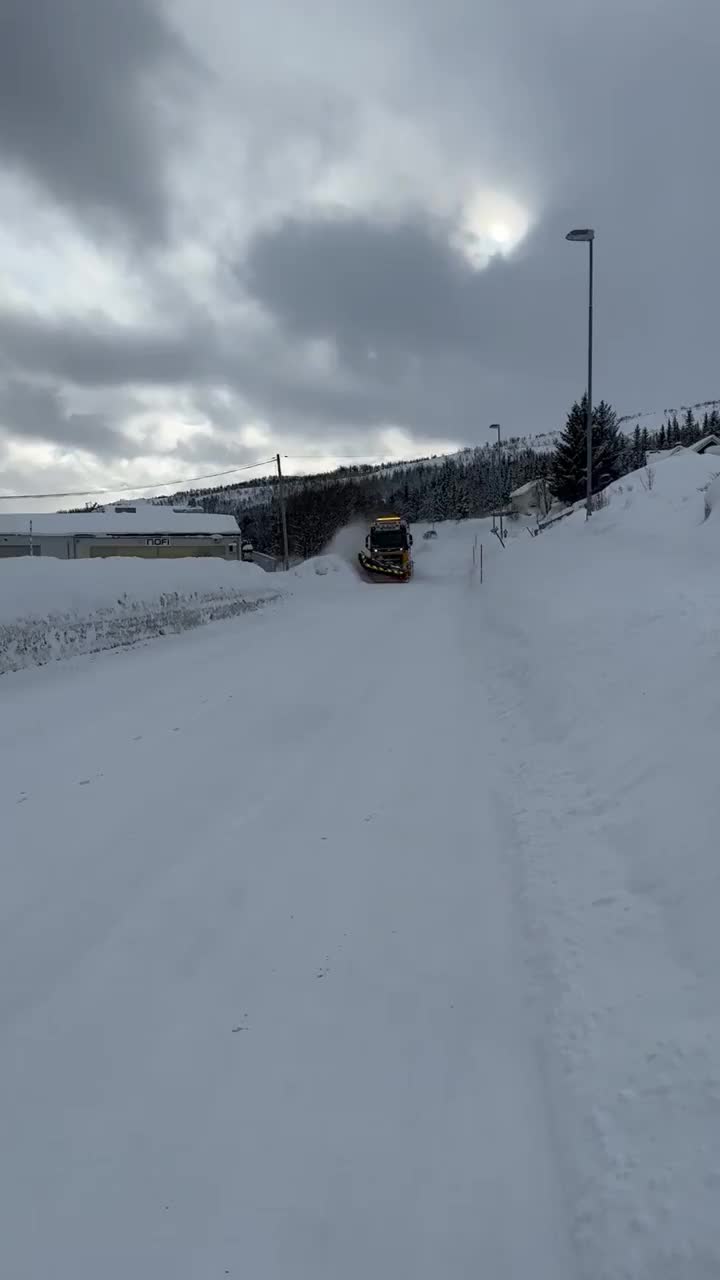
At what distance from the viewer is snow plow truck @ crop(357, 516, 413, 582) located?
3272 centimetres

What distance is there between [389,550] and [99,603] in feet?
54.6

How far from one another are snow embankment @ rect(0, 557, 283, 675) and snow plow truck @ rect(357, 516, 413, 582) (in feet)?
21.1

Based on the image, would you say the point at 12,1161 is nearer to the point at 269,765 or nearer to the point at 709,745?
the point at 269,765

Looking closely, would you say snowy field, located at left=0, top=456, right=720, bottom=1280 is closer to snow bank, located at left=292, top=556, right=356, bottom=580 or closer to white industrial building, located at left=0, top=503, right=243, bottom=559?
snow bank, located at left=292, top=556, right=356, bottom=580

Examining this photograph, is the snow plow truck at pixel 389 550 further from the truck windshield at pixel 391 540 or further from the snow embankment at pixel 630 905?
the snow embankment at pixel 630 905

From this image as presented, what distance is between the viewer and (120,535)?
53.2 meters

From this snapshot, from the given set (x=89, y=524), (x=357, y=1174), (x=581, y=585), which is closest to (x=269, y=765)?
(x=357, y=1174)

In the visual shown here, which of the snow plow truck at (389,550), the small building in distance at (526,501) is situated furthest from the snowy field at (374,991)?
the small building in distance at (526,501)

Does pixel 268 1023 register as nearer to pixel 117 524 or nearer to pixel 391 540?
pixel 391 540

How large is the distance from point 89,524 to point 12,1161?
5724 cm

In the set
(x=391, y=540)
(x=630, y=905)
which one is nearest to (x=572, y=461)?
(x=391, y=540)

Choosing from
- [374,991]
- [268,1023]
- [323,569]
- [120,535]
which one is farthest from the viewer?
[120,535]

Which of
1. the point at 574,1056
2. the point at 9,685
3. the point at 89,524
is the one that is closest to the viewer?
the point at 574,1056

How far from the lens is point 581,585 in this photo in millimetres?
13469
